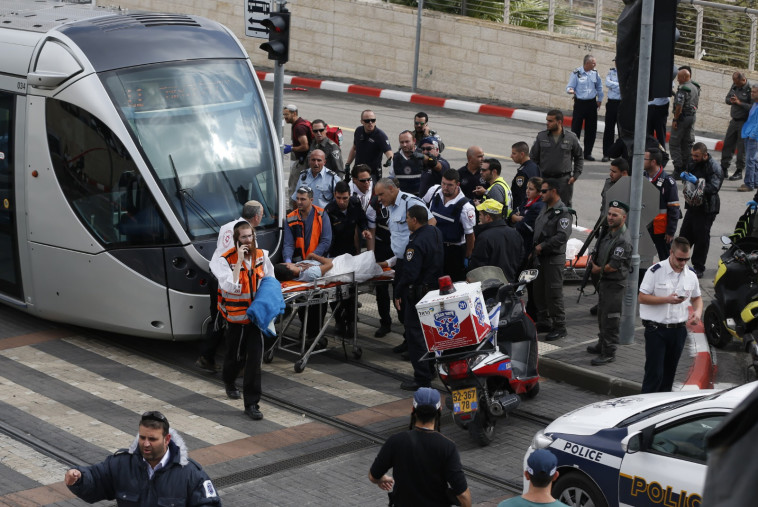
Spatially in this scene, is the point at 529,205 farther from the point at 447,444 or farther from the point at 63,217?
the point at 447,444

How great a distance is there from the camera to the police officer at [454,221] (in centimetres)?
1158

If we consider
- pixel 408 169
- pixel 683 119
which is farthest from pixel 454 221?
pixel 683 119

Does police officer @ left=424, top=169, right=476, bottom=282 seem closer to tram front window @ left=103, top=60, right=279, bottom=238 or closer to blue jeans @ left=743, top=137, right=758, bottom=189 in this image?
tram front window @ left=103, top=60, right=279, bottom=238

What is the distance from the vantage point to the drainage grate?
842 centimetres

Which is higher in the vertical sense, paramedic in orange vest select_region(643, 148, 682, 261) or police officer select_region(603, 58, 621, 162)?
police officer select_region(603, 58, 621, 162)

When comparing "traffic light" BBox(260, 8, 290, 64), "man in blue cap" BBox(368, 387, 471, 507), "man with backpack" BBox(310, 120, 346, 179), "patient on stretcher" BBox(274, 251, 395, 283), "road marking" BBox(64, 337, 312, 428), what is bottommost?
"road marking" BBox(64, 337, 312, 428)

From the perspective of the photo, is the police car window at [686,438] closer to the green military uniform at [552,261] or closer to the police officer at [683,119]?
the green military uniform at [552,261]

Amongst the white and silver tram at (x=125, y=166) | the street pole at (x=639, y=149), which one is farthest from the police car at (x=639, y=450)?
A: the white and silver tram at (x=125, y=166)

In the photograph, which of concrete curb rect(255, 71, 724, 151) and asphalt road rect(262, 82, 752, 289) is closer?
asphalt road rect(262, 82, 752, 289)

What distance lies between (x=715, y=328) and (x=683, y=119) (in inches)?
326

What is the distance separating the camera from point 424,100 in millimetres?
26375

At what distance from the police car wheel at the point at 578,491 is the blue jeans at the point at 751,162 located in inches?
484

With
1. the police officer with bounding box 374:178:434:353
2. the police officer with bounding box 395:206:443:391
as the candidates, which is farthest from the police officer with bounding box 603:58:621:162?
the police officer with bounding box 395:206:443:391

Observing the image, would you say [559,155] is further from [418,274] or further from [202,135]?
[202,135]
